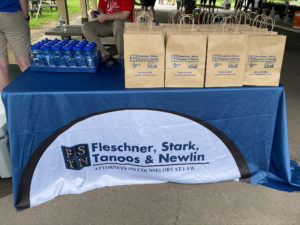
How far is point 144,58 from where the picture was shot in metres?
1.33

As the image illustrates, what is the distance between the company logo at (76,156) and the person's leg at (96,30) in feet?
5.07

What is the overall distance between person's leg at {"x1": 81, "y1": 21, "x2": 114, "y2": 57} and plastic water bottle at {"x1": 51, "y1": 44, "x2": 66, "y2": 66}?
117cm

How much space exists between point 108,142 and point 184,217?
0.64 metres

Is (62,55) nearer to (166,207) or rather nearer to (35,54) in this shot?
(35,54)

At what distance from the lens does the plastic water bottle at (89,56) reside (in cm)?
160

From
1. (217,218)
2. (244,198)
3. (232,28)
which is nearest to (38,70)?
(232,28)

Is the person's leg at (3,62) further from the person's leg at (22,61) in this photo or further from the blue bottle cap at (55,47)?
the blue bottle cap at (55,47)

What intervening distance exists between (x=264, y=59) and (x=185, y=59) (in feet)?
1.45

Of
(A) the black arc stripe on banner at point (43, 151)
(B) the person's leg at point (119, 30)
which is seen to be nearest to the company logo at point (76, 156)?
(A) the black arc stripe on banner at point (43, 151)

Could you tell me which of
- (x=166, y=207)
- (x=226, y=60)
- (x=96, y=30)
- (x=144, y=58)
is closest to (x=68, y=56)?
(x=144, y=58)

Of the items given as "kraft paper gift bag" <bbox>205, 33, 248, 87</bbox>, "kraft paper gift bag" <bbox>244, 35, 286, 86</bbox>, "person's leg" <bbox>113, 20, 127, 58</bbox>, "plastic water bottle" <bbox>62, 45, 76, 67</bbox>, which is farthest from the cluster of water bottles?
"person's leg" <bbox>113, 20, 127, 58</bbox>

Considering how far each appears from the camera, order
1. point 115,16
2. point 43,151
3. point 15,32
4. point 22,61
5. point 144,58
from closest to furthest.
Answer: point 144,58, point 43,151, point 15,32, point 22,61, point 115,16

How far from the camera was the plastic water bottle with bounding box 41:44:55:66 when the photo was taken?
1.60m

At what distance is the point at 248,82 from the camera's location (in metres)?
1.44
